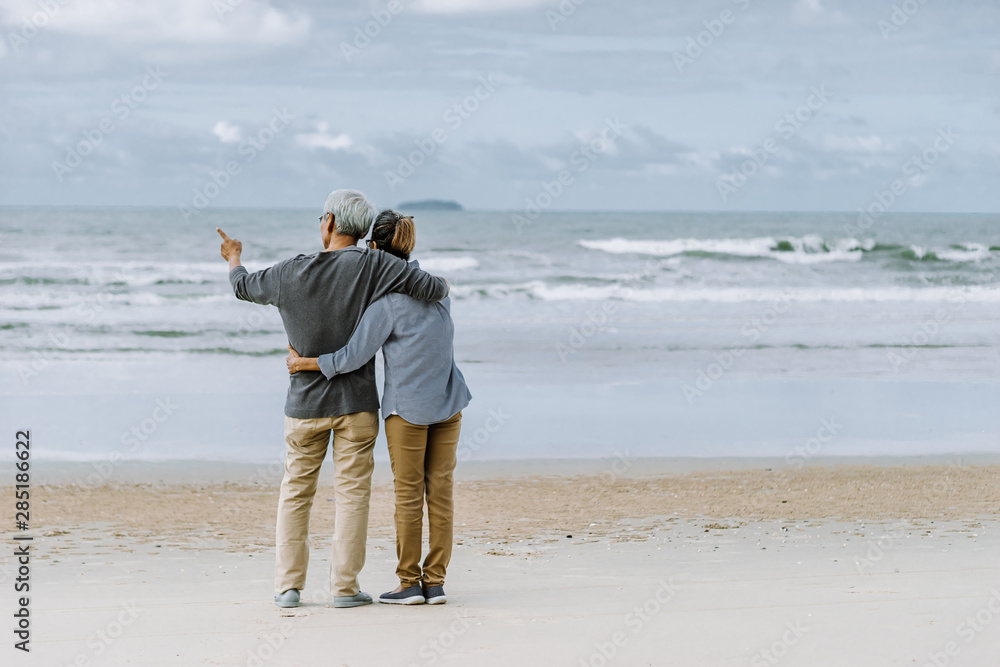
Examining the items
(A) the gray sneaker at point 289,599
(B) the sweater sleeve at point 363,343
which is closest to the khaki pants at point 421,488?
(B) the sweater sleeve at point 363,343

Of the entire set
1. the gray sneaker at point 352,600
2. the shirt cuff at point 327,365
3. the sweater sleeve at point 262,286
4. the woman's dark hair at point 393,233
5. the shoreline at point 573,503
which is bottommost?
the gray sneaker at point 352,600

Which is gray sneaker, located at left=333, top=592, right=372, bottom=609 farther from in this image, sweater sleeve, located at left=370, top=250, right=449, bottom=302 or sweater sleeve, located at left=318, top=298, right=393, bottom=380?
sweater sleeve, located at left=370, top=250, right=449, bottom=302

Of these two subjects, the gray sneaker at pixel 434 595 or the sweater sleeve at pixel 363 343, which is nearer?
the sweater sleeve at pixel 363 343

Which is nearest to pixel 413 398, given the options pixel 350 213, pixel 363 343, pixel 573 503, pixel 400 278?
pixel 363 343

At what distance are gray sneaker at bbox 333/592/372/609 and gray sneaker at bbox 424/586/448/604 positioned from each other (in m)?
0.22

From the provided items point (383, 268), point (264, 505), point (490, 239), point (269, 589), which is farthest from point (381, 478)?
point (490, 239)

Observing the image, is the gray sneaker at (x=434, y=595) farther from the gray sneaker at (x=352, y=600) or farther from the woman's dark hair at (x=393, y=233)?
the woman's dark hair at (x=393, y=233)

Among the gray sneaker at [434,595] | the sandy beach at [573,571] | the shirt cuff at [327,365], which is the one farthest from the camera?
the gray sneaker at [434,595]

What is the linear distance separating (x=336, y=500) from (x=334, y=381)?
1.54 ft

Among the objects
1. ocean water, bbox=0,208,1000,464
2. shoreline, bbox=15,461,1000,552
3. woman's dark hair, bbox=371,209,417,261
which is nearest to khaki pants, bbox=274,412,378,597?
woman's dark hair, bbox=371,209,417,261

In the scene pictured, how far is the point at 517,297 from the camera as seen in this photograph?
2206 centimetres

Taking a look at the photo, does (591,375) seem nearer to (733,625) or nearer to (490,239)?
(733,625)

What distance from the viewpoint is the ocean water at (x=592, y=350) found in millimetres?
8422

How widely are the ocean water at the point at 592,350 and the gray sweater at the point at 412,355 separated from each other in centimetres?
378
